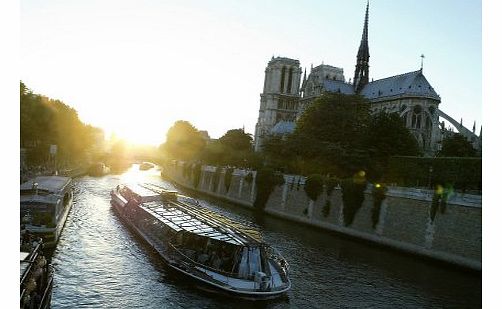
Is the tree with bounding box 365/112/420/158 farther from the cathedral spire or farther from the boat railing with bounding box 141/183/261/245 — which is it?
the cathedral spire

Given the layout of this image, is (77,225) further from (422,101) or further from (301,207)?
(422,101)

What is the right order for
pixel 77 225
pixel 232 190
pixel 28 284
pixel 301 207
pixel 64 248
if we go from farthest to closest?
pixel 232 190 → pixel 301 207 → pixel 77 225 → pixel 64 248 → pixel 28 284

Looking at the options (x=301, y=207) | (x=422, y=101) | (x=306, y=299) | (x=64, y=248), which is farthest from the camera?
(x=422, y=101)

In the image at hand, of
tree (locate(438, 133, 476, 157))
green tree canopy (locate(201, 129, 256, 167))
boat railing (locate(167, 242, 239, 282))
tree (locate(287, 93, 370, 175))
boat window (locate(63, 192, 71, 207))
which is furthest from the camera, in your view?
green tree canopy (locate(201, 129, 256, 167))

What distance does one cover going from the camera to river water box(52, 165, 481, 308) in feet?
62.0

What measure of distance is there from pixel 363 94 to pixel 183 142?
37.7m

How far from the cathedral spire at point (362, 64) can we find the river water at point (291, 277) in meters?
60.5

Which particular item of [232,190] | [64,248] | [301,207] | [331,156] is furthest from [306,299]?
[232,190]

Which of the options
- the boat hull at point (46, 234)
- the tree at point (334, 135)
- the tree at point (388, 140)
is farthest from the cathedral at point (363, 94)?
the boat hull at point (46, 234)

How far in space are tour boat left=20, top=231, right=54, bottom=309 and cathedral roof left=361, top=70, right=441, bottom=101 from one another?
2529 inches

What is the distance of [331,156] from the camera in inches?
1854

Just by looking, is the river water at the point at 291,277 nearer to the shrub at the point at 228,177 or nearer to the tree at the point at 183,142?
the shrub at the point at 228,177

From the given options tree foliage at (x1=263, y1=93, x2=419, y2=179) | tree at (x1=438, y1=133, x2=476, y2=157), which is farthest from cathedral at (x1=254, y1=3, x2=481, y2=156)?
tree foliage at (x1=263, y1=93, x2=419, y2=179)
